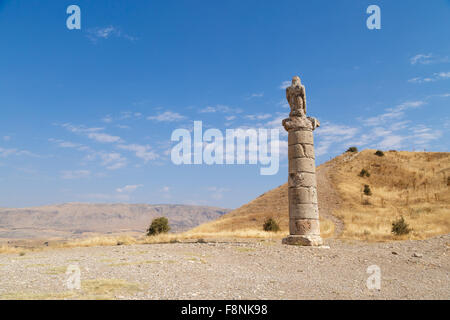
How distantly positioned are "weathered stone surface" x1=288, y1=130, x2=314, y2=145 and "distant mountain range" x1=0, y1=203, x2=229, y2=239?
313 feet

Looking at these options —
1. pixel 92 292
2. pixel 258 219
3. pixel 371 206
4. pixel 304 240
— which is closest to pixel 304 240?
pixel 304 240

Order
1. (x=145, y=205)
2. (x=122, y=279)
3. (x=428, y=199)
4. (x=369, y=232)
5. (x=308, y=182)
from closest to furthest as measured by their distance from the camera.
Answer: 1. (x=122, y=279)
2. (x=308, y=182)
3. (x=369, y=232)
4. (x=428, y=199)
5. (x=145, y=205)

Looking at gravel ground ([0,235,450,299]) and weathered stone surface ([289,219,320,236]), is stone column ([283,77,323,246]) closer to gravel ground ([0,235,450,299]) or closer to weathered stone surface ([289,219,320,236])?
weathered stone surface ([289,219,320,236])

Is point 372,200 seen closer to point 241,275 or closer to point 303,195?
point 303,195

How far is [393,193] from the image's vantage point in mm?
40500

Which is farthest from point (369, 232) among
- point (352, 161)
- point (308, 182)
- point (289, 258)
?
point (352, 161)

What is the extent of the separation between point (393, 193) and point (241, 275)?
125 feet

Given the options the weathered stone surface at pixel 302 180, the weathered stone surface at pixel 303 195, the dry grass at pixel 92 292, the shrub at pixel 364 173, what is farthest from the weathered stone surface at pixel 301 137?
the shrub at pixel 364 173

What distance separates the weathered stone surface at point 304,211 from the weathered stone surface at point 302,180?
3.13 ft

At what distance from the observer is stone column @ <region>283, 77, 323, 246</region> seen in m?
15.1

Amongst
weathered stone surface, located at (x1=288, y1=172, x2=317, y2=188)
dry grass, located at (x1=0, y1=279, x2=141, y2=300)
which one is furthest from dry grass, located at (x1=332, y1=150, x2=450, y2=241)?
dry grass, located at (x1=0, y1=279, x2=141, y2=300)

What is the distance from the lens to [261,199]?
146ft
